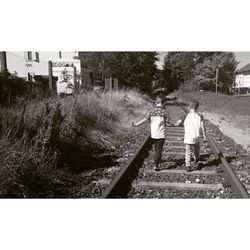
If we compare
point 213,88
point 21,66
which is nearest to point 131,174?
point 21,66

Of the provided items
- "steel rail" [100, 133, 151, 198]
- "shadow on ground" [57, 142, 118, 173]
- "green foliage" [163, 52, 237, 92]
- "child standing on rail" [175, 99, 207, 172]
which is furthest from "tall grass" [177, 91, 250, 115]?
"steel rail" [100, 133, 151, 198]

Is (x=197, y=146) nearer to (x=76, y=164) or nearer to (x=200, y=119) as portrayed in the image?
(x=200, y=119)

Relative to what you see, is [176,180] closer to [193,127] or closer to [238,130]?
[193,127]

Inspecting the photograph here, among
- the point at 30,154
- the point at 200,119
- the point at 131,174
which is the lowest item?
the point at 131,174

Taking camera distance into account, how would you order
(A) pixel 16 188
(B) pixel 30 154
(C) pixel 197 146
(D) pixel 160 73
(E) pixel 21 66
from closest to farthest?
(A) pixel 16 188 → (B) pixel 30 154 → (C) pixel 197 146 → (E) pixel 21 66 → (D) pixel 160 73

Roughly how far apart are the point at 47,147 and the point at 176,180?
1959 mm

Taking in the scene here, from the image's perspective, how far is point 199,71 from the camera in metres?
12.4

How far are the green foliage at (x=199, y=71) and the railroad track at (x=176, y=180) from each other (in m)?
2.99

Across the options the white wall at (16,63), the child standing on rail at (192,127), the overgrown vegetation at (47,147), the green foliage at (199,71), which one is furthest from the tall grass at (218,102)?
the child standing on rail at (192,127)

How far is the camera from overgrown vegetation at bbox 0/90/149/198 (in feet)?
12.9

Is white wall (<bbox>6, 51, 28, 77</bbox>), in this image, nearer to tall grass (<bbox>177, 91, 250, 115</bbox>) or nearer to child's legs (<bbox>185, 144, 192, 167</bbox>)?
child's legs (<bbox>185, 144, 192, 167</bbox>)

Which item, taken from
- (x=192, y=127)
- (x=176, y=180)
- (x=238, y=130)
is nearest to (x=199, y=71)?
(x=238, y=130)

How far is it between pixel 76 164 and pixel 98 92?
487 centimetres

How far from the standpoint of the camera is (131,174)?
4727mm
